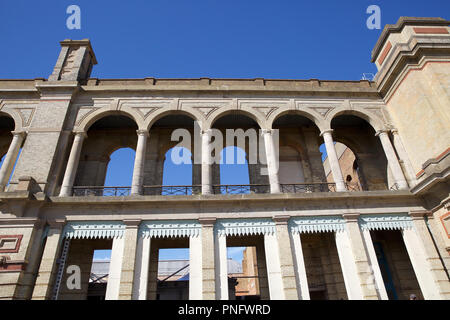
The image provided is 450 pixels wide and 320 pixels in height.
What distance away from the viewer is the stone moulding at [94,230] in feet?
32.0

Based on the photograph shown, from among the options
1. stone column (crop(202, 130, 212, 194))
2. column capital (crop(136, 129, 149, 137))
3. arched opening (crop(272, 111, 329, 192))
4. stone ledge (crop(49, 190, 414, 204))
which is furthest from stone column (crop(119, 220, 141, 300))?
arched opening (crop(272, 111, 329, 192))

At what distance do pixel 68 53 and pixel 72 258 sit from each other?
983 cm

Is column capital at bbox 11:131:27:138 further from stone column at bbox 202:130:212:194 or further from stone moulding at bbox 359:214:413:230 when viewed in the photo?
stone moulding at bbox 359:214:413:230

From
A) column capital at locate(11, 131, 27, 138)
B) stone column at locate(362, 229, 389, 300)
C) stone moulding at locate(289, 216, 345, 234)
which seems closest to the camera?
stone column at locate(362, 229, 389, 300)

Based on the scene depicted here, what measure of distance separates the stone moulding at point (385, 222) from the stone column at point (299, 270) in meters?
2.64

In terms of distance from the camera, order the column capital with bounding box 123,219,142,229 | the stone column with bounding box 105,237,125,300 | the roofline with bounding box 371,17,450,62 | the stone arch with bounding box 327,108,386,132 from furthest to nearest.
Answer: the roofline with bounding box 371,17,450,62 → the stone arch with bounding box 327,108,386,132 → the column capital with bounding box 123,219,142,229 → the stone column with bounding box 105,237,125,300

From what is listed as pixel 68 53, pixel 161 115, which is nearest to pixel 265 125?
pixel 161 115

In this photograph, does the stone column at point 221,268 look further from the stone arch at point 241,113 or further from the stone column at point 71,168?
the stone column at point 71,168

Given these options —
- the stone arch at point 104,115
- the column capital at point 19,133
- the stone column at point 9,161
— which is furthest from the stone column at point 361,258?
the column capital at point 19,133

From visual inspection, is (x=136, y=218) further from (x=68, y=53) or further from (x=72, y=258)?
(x=68, y=53)

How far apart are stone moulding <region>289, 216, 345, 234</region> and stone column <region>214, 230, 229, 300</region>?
8.62ft

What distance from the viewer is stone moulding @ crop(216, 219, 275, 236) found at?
396 inches
